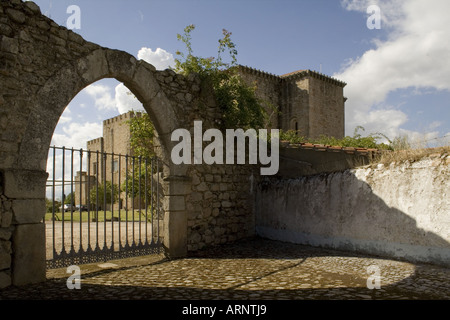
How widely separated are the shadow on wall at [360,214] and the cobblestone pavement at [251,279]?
0.30 metres

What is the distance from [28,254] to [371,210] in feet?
16.8

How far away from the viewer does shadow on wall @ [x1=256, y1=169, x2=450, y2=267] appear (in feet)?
16.8

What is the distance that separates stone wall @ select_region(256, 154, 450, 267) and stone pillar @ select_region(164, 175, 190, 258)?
8.05 ft

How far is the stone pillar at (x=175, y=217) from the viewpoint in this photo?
246 inches

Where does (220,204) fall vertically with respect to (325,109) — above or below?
below

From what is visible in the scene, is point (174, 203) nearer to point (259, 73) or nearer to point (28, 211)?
point (28, 211)

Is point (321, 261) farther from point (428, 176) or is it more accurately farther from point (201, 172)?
point (201, 172)

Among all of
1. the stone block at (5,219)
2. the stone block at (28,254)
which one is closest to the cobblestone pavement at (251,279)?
the stone block at (28,254)

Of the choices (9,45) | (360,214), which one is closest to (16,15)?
(9,45)

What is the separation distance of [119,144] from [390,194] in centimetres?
2686

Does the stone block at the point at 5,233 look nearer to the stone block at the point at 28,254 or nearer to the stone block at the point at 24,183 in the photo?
the stone block at the point at 28,254

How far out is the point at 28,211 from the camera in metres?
4.30
